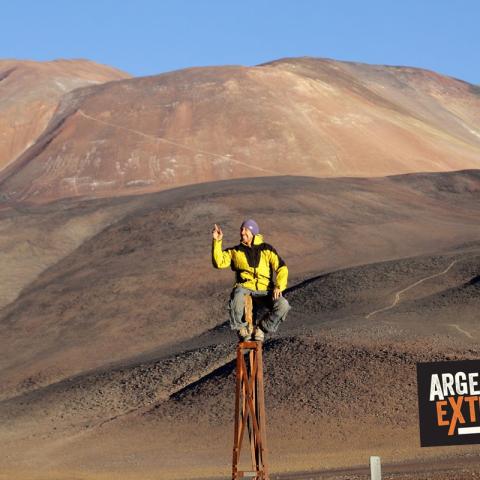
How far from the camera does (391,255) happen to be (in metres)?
57.7

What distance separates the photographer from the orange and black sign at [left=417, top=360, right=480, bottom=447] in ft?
46.9

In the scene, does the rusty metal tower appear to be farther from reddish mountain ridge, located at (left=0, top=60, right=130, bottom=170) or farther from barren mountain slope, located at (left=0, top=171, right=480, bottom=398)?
reddish mountain ridge, located at (left=0, top=60, right=130, bottom=170)

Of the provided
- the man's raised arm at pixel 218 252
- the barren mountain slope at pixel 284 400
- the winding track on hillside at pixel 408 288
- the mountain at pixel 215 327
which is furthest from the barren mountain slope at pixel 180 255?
the man's raised arm at pixel 218 252

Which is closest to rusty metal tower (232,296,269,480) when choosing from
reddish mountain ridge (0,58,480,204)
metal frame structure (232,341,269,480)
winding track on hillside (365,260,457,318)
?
metal frame structure (232,341,269,480)

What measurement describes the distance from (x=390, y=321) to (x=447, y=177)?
45401 millimetres

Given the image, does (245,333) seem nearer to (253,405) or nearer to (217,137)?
(253,405)

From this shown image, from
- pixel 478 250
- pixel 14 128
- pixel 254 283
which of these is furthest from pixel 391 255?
pixel 14 128

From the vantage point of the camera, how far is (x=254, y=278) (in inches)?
573

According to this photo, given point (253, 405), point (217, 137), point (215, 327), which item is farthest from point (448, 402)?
point (217, 137)

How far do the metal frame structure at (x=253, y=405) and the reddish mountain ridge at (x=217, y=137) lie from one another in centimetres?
A: 7394

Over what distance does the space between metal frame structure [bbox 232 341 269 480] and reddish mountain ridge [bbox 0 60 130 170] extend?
91851mm

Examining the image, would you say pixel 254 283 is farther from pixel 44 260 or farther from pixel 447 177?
pixel 447 177

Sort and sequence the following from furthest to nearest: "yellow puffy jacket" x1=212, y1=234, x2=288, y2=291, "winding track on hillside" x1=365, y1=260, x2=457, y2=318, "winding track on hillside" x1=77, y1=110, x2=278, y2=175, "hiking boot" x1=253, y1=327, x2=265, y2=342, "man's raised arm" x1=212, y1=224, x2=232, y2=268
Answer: "winding track on hillside" x1=77, y1=110, x2=278, y2=175 → "winding track on hillside" x1=365, y1=260, x2=457, y2=318 → "hiking boot" x1=253, y1=327, x2=265, y2=342 → "yellow puffy jacket" x1=212, y1=234, x2=288, y2=291 → "man's raised arm" x1=212, y1=224, x2=232, y2=268

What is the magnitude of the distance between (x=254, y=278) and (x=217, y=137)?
84.1 metres
